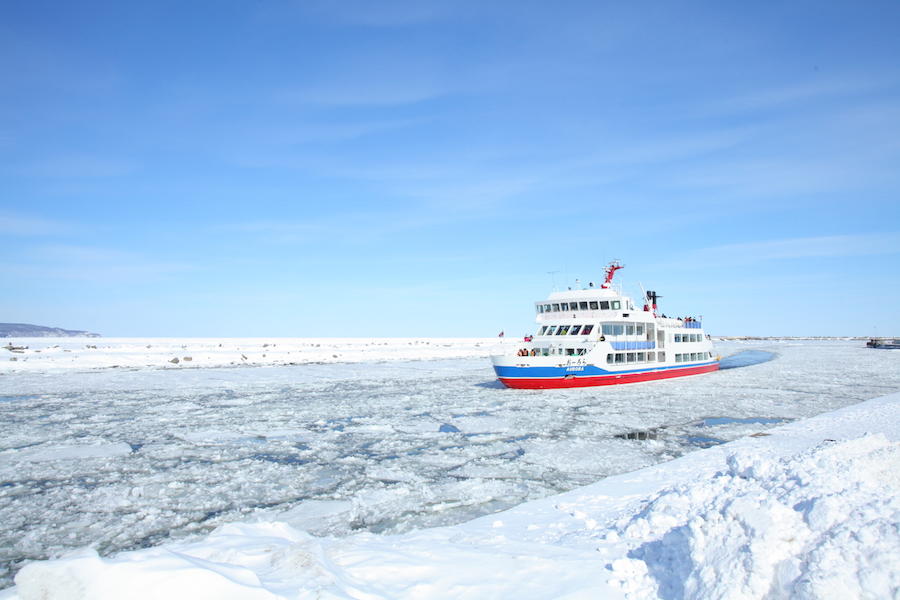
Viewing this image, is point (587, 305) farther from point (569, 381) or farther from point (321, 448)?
point (321, 448)

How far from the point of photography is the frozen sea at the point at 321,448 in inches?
361

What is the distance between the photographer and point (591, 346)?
29.3 m

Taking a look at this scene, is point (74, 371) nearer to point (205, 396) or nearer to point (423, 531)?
point (205, 396)

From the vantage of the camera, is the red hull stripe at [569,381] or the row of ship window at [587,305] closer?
the red hull stripe at [569,381]

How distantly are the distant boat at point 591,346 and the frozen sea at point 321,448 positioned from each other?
108 centimetres

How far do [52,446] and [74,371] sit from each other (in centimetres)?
3101

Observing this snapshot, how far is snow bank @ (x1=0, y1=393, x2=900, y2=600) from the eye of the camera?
4766 mm

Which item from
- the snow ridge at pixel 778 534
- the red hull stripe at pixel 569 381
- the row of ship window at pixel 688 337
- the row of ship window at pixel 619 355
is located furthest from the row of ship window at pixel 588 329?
the snow ridge at pixel 778 534

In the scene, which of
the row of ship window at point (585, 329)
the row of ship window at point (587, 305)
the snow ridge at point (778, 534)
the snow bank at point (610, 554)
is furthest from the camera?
the row of ship window at point (587, 305)

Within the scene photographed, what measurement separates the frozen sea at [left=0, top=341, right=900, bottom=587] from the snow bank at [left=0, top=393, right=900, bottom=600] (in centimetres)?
183

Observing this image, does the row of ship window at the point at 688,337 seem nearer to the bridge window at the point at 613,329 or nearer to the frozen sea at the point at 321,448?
the bridge window at the point at 613,329

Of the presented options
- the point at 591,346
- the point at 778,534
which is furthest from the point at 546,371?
the point at 778,534

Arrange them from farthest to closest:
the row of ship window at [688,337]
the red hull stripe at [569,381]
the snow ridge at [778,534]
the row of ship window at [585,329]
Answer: the row of ship window at [688,337]
the row of ship window at [585,329]
the red hull stripe at [569,381]
the snow ridge at [778,534]

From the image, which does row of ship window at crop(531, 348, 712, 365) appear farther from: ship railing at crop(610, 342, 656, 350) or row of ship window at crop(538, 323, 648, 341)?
row of ship window at crop(538, 323, 648, 341)
